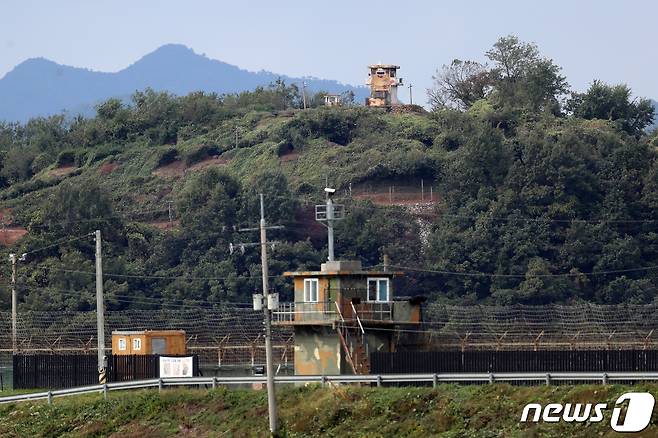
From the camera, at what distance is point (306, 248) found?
468 ft

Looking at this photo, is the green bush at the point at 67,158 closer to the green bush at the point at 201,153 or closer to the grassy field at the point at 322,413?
the green bush at the point at 201,153

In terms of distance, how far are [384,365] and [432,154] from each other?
9778 centimetres

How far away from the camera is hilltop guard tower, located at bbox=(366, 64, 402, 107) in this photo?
18538 cm

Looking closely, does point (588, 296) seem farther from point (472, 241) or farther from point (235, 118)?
point (235, 118)

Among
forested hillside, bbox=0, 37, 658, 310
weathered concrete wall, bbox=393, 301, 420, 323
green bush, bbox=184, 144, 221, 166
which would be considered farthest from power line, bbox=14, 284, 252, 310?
weathered concrete wall, bbox=393, 301, 420, 323

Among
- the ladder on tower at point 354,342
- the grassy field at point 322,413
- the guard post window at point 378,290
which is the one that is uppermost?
the guard post window at point 378,290

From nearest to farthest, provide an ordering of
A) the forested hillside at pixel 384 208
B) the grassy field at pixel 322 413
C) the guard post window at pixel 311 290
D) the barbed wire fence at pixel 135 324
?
the grassy field at pixel 322 413
the guard post window at pixel 311 290
the barbed wire fence at pixel 135 324
the forested hillside at pixel 384 208

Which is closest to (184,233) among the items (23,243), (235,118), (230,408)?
(23,243)

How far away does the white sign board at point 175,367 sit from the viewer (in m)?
71.0
